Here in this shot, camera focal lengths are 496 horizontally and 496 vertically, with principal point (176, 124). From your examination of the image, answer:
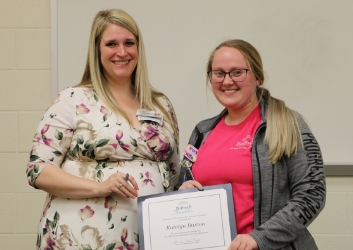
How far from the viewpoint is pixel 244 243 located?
161cm

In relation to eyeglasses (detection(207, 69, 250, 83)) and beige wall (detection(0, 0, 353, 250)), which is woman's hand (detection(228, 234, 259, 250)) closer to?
eyeglasses (detection(207, 69, 250, 83))

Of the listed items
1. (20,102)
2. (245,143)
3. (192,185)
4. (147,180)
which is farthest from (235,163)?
(20,102)

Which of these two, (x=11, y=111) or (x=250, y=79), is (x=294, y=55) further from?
(x=11, y=111)

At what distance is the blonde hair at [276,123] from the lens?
65.3 inches

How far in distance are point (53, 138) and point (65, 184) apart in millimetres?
196

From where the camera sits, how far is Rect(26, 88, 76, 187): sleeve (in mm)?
1942

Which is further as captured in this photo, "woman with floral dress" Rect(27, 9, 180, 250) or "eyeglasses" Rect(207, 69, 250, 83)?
"woman with floral dress" Rect(27, 9, 180, 250)

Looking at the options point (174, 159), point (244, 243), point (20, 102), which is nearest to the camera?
point (244, 243)

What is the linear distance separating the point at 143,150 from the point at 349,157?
1.36m

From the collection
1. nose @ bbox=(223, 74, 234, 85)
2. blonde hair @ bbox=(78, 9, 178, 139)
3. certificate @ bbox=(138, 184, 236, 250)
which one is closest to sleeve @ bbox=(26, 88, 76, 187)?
blonde hair @ bbox=(78, 9, 178, 139)

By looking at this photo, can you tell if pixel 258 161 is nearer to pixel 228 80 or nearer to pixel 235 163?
pixel 235 163

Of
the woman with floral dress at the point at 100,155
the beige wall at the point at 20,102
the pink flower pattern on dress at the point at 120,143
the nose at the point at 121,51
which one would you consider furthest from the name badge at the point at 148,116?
the beige wall at the point at 20,102

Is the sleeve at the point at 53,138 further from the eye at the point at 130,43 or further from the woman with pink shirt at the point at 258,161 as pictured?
the woman with pink shirt at the point at 258,161

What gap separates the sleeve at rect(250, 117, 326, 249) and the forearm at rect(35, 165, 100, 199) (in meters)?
0.64
